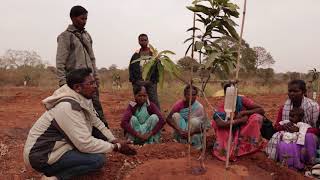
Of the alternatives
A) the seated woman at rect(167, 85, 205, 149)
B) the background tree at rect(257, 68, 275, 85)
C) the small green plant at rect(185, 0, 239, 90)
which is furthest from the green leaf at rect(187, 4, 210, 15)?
the background tree at rect(257, 68, 275, 85)

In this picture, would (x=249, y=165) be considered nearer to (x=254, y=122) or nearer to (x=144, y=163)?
(x=254, y=122)

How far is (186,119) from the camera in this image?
5129mm

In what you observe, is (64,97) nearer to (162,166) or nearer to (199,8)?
(162,166)

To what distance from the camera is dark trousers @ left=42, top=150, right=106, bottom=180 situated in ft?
11.4

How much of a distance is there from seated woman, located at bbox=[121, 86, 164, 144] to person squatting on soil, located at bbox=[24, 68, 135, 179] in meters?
1.48

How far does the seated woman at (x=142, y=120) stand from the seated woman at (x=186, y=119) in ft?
0.55

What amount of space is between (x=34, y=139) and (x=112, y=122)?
178 inches

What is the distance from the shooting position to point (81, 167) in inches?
140

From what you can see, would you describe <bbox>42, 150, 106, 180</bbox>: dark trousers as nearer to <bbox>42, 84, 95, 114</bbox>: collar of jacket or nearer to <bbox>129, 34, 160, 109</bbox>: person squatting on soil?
<bbox>42, 84, 95, 114</bbox>: collar of jacket

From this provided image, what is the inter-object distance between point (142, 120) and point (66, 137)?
5.88ft

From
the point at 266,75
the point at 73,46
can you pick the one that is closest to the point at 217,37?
the point at 73,46

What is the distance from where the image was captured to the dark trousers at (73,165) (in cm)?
348

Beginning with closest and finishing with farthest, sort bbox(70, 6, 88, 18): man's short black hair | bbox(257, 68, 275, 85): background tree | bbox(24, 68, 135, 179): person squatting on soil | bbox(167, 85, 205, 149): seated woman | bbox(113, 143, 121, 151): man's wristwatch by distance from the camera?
bbox(24, 68, 135, 179): person squatting on soil < bbox(113, 143, 121, 151): man's wristwatch < bbox(70, 6, 88, 18): man's short black hair < bbox(167, 85, 205, 149): seated woman < bbox(257, 68, 275, 85): background tree

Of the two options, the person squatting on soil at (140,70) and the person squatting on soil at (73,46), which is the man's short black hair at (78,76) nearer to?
the person squatting on soil at (73,46)
